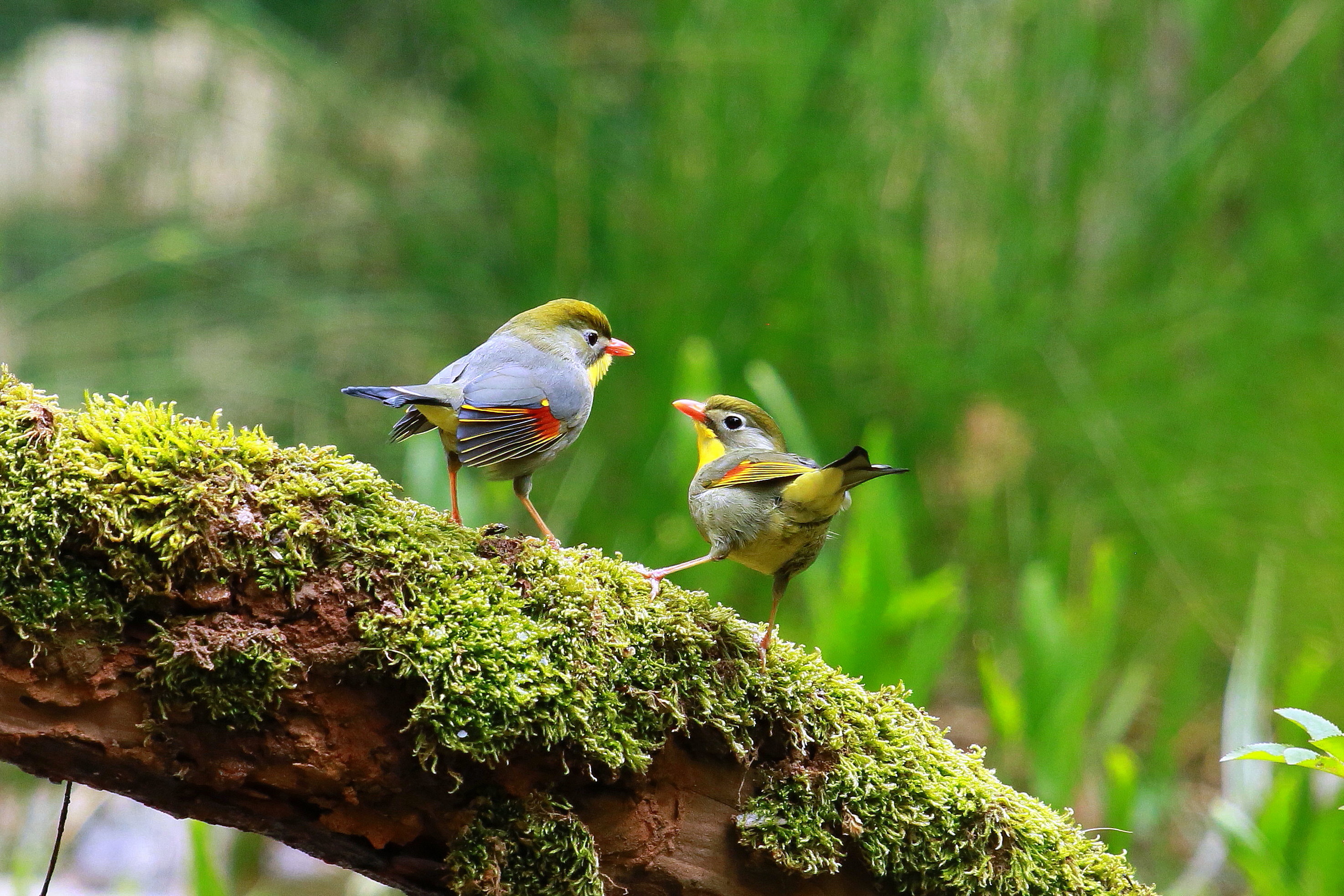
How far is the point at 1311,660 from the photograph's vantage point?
371cm

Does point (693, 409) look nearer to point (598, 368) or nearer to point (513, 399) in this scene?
point (598, 368)

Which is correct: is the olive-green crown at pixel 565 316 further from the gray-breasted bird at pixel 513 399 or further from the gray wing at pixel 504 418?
the gray wing at pixel 504 418

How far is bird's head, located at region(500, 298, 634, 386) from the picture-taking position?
8.18 feet

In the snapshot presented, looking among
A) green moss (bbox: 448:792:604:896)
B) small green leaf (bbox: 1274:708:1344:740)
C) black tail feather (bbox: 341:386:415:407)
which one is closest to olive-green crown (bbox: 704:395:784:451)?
black tail feather (bbox: 341:386:415:407)

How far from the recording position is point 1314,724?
1.54 metres

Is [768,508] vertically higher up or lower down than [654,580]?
higher up

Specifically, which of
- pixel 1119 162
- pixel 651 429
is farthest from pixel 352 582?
pixel 1119 162

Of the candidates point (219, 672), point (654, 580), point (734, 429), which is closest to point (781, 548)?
point (654, 580)

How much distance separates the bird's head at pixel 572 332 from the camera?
98.2 inches

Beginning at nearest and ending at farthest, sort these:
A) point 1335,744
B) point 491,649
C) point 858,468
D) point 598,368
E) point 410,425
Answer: point 1335,744 → point 491,649 → point 858,468 → point 410,425 → point 598,368

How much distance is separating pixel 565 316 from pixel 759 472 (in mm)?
739

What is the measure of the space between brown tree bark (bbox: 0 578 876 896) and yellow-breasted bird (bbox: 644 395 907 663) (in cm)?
36

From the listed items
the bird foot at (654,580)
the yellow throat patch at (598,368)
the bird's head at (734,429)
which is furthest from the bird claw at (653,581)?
the yellow throat patch at (598,368)

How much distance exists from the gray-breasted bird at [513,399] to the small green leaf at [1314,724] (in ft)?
3.92
